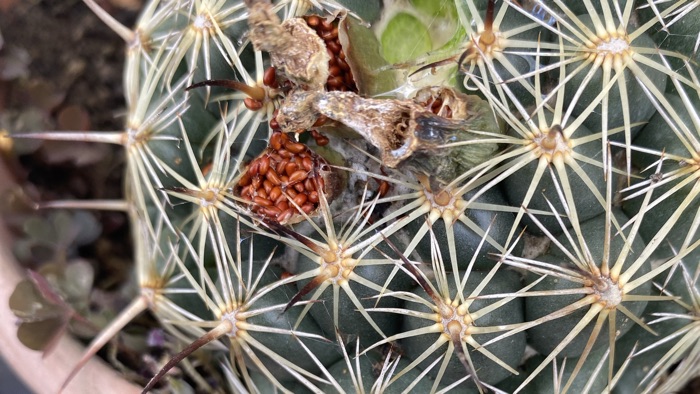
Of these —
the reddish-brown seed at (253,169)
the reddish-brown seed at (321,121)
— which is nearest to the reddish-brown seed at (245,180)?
the reddish-brown seed at (253,169)

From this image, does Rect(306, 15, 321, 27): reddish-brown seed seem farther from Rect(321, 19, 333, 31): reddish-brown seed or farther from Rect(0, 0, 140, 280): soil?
Rect(0, 0, 140, 280): soil

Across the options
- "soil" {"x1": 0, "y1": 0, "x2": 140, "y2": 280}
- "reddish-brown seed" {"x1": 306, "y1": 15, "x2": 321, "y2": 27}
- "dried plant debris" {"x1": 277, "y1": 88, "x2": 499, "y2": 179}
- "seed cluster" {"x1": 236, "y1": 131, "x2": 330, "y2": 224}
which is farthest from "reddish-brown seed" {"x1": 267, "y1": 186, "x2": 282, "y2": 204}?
"soil" {"x1": 0, "y1": 0, "x2": 140, "y2": 280}

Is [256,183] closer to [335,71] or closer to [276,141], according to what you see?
[276,141]

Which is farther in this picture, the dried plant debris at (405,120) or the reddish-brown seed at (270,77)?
the reddish-brown seed at (270,77)

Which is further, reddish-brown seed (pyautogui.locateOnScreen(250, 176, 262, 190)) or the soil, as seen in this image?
the soil

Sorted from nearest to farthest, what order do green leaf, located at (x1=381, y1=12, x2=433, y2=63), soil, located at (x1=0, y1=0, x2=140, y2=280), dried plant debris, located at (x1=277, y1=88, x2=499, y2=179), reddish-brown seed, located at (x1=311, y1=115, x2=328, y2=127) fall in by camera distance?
dried plant debris, located at (x1=277, y1=88, x2=499, y2=179) < reddish-brown seed, located at (x1=311, y1=115, x2=328, y2=127) < green leaf, located at (x1=381, y1=12, x2=433, y2=63) < soil, located at (x1=0, y1=0, x2=140, y2=280)

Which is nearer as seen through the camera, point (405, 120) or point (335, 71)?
point (405, 120)

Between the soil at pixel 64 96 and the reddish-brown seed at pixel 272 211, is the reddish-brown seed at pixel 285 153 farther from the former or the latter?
the soil at pixel 64 96

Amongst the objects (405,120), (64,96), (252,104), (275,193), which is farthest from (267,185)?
(64,96)
